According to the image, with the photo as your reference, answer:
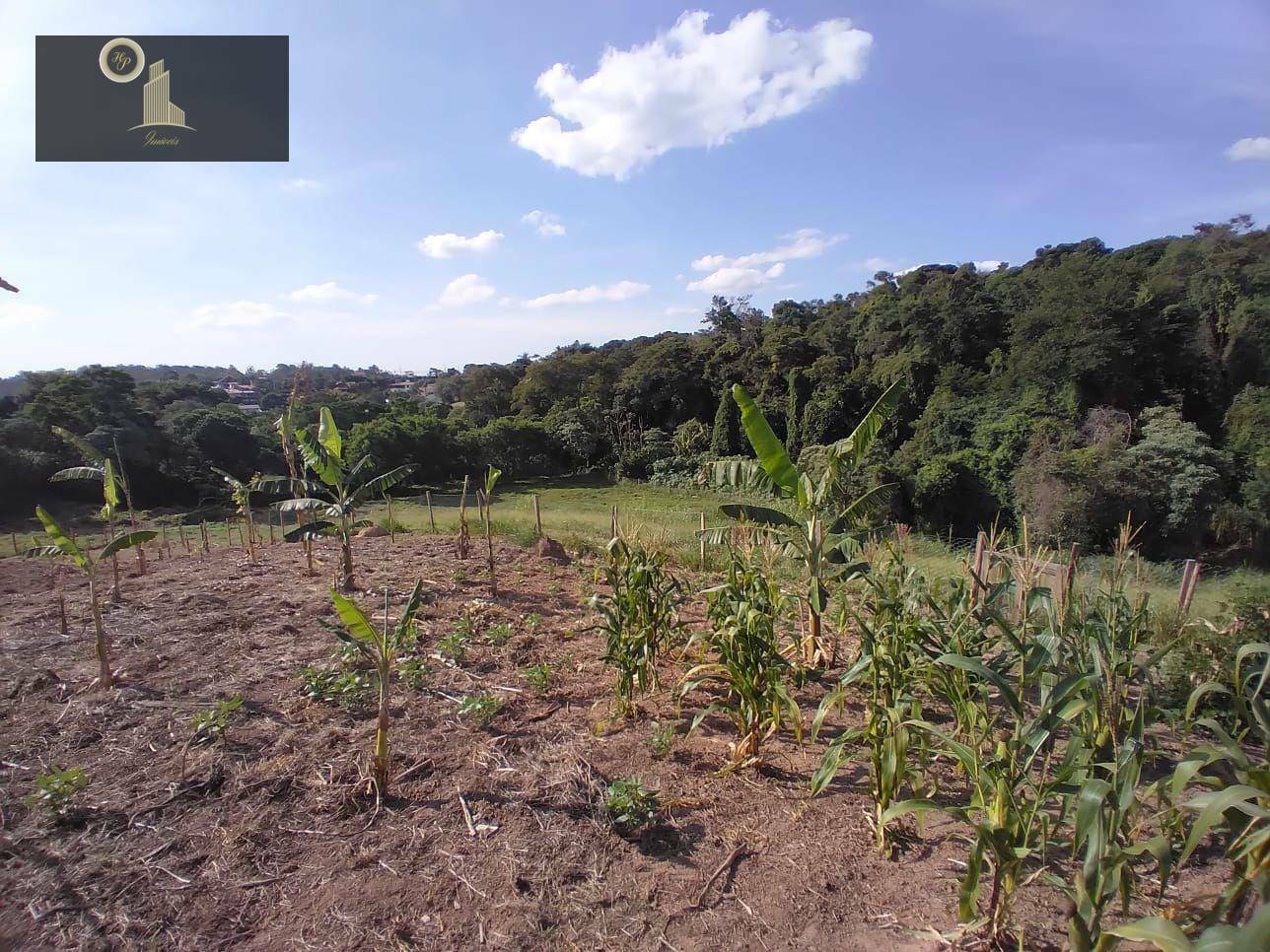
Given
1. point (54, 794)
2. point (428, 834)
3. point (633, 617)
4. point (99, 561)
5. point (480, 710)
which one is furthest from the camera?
point (633, 617)

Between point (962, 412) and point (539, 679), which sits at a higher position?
point (962, 412)

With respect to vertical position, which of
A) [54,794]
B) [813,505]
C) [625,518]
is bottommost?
[54,794]

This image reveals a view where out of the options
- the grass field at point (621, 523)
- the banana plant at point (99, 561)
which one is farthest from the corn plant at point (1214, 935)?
the banana plant at point (99, 561)

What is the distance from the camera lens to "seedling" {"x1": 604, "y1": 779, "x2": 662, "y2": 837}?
11.0 ft

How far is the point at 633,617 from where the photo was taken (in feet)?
16.1

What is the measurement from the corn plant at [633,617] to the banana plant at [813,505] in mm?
1266

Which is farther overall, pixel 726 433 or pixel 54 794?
pixel 726 433

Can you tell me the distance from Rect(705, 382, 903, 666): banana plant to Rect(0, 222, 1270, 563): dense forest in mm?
10373

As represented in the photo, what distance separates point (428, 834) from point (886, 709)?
2573 millimetres

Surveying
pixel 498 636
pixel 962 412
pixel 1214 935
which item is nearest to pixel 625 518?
pixel 498 636

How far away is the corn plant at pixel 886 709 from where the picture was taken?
119 inches

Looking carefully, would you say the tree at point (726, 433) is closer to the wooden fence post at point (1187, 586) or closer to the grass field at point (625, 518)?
the grass field at point (625, 518)

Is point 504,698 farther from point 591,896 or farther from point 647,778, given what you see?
point 591,896

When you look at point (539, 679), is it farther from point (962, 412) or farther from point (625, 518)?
point (962, 412)
